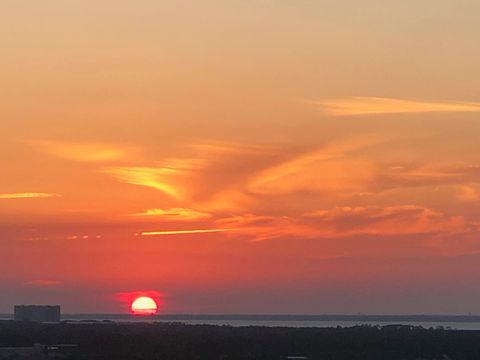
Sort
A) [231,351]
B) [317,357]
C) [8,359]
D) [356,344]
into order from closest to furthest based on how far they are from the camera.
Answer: [8,359] → [317,357] → [231,351] → [356,344]

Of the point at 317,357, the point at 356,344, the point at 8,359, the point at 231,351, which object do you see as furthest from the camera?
the point at 356,344

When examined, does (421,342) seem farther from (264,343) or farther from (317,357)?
(317,357)

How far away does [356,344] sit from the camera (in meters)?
113

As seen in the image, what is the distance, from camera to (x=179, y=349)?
316 feet

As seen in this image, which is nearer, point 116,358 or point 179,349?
point 116,358

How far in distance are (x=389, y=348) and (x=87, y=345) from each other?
2727cm

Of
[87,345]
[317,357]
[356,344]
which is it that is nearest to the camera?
[317,357]

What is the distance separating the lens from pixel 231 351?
95875 millimetres

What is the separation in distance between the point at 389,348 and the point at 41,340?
3580cm

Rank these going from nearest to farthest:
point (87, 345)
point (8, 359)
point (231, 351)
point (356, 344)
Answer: point (8, 359)
point (231, 351)
point (87, 345)
point (356, 344)

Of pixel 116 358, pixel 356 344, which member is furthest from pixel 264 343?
pixel 116 358

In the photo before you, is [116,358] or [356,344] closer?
[116,358]

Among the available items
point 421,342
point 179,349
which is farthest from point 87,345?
point 421,342

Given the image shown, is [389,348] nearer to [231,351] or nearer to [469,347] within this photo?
[469,347]
